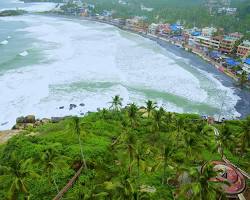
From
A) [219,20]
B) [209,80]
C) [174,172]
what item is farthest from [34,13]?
[174,172]

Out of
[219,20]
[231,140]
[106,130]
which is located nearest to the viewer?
[231,140]

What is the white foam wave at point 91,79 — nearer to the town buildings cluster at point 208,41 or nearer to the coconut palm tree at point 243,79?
the coconut palm tree at point 243,79

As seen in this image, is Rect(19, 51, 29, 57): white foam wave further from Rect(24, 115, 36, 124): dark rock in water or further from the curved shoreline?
the curved shoreline

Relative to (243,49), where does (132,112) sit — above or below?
above

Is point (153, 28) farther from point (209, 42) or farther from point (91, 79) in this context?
point (91, 79)

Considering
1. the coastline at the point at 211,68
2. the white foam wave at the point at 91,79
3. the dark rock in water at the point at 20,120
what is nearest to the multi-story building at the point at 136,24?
the coastline at the point at 211,68

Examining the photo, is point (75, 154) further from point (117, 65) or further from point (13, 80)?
point (117, 65)

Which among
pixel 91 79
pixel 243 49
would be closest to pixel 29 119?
pixel 91 79
